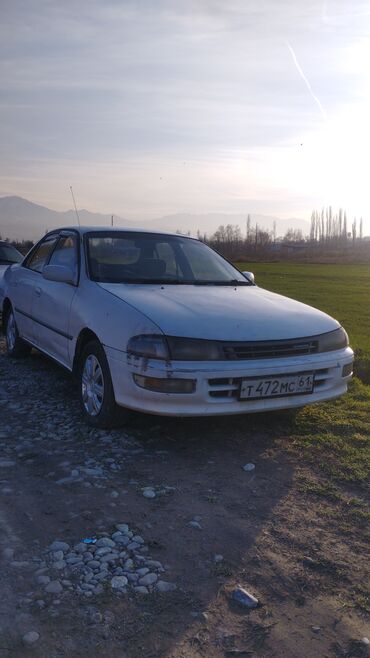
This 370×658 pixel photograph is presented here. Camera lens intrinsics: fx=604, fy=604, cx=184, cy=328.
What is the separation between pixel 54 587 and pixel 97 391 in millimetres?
2189

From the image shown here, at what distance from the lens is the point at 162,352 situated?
4.11 m

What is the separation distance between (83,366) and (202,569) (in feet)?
8.13

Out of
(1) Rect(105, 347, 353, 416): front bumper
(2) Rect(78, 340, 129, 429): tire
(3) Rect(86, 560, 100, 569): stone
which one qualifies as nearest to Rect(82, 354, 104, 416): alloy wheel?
(2) Rect(78, 340, 129, 429): tire

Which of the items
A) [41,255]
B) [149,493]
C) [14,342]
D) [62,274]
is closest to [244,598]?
[149,493]

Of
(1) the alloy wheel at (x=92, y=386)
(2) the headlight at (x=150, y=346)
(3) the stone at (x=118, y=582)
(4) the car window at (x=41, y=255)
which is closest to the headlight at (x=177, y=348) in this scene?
(2) the headlight at (x=150, y=346)

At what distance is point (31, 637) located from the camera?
7.57ft

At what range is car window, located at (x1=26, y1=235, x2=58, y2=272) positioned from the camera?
662 cm

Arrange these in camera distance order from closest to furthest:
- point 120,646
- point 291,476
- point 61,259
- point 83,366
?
point 120,646, point 291,476, point 83,366, point 61,259

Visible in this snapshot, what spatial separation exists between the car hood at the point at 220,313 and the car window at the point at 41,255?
71.0 inches

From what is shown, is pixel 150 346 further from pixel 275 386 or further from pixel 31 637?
pixel 31 637

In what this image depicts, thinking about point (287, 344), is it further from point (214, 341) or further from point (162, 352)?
point (162, 352)

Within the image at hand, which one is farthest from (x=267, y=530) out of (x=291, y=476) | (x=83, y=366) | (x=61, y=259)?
(x=61, y=259)

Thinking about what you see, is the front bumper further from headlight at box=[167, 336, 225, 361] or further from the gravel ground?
the gravel ground

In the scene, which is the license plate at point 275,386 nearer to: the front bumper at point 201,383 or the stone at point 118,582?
the front bumper at point 201,383
